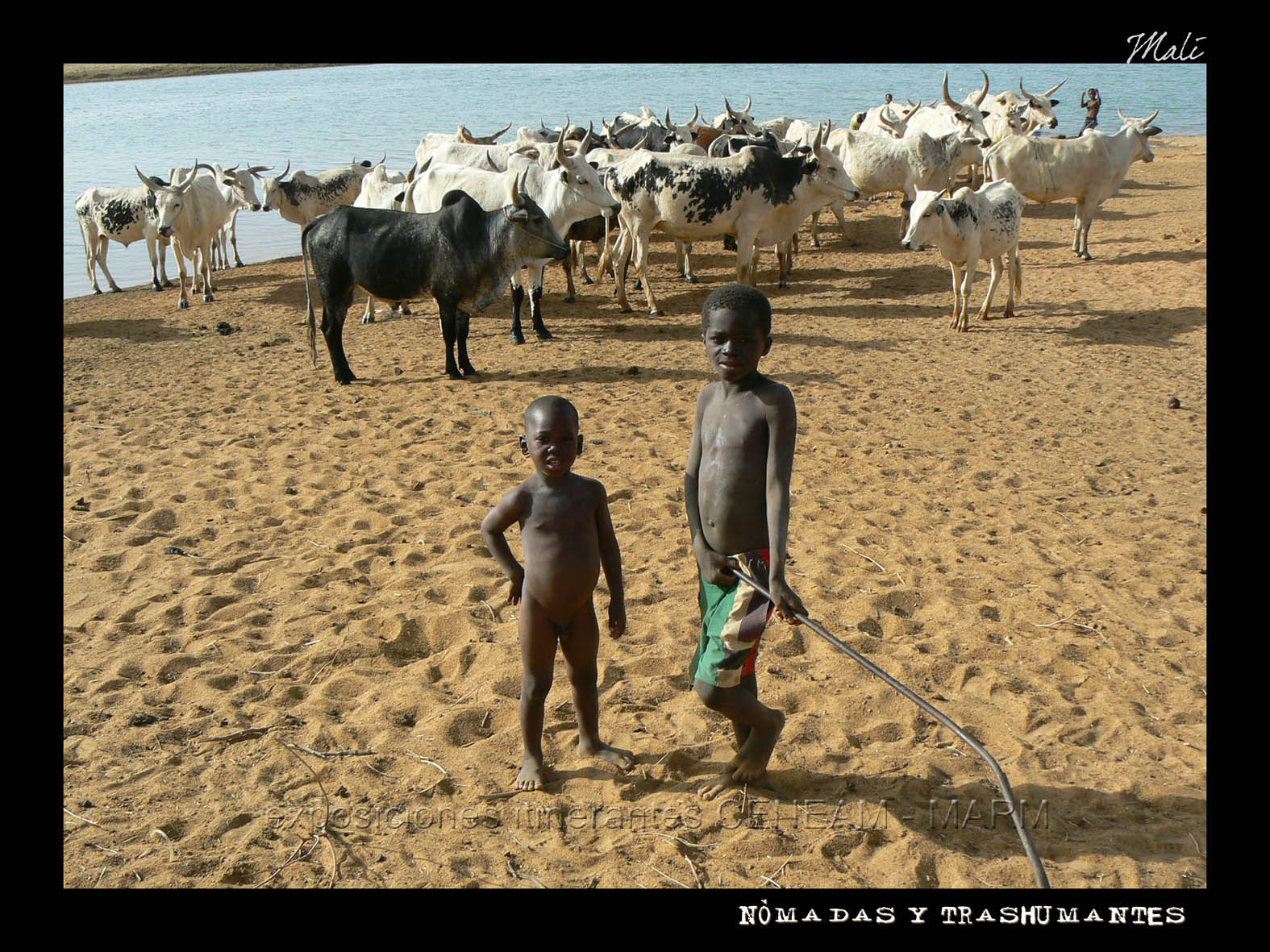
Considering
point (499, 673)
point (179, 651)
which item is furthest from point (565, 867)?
point (179, 651)

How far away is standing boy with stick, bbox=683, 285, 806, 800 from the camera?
→ 10.9 ft

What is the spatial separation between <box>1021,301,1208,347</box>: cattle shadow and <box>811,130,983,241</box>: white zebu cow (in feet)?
14.6

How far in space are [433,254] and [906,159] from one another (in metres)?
9.19

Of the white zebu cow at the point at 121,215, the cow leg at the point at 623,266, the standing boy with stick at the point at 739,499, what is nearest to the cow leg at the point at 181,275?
the white zebu cow at the point at 121,215

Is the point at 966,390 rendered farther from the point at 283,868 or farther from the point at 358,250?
the point at 283,868

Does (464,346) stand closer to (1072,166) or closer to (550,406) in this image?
(550,406)

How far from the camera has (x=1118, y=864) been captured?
3299mm

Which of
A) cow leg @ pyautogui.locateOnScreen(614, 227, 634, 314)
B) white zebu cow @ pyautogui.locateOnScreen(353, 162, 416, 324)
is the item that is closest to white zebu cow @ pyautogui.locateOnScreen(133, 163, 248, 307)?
white zebu cow @ pyautogui.locateOnScreen(353, 162, 416, 324)

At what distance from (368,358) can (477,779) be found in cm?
727

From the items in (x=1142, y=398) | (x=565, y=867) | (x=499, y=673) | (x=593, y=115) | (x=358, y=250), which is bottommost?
(x=565, y=867)

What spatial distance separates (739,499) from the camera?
345cm

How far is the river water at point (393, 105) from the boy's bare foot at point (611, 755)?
48.3ft

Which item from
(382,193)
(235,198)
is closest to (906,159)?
(382,193)

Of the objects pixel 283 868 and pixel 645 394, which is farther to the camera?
pixel 645 394
